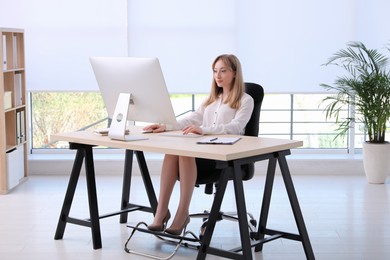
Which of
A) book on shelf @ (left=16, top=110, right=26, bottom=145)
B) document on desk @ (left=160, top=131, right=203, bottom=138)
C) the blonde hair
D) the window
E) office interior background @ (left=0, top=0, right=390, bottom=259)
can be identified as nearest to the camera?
document on desk @ (left=160, top=131, right=203, bottom=138)

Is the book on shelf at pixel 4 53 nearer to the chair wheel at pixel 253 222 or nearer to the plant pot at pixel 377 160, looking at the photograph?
the chair wheel at pixel 253 222

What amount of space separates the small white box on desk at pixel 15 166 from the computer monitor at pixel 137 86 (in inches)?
77.1

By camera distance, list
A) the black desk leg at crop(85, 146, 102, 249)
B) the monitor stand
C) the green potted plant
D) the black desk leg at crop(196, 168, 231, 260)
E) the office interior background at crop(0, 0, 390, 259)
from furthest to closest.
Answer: the office interior background at crop(0, 0, 390, 259)
the green potted plant
the black desk leg at crop(85, 146, 102, 249)
the monitor stand
the black desk leg at crop(196, 168, 231, 260)

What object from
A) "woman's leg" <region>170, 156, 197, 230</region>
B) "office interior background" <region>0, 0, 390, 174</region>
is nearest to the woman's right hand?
"woman's leg" <region>170, 156, 197, 230</region>

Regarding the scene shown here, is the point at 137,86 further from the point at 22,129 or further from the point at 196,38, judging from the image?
the point at 196,38

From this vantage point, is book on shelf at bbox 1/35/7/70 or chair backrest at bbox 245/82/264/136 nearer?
chair backrest at bbox 245/82/264/136

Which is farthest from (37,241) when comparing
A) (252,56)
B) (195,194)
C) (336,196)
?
(252,56)

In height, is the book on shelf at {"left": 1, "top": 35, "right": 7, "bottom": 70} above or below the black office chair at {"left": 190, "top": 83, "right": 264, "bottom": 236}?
above

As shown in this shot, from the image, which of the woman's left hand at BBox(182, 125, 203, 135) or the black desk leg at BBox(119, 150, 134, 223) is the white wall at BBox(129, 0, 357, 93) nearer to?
the black desk leg at BBox(119, 150, 134, 223)

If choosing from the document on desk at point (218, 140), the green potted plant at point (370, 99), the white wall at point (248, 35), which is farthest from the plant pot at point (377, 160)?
the document on desk at point (218, 140)

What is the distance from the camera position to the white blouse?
459 centimetres

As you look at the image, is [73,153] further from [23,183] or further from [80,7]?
[80,7]

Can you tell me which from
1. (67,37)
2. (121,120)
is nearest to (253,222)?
(121,120)

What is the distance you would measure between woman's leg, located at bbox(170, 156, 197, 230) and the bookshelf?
83.7 inches
